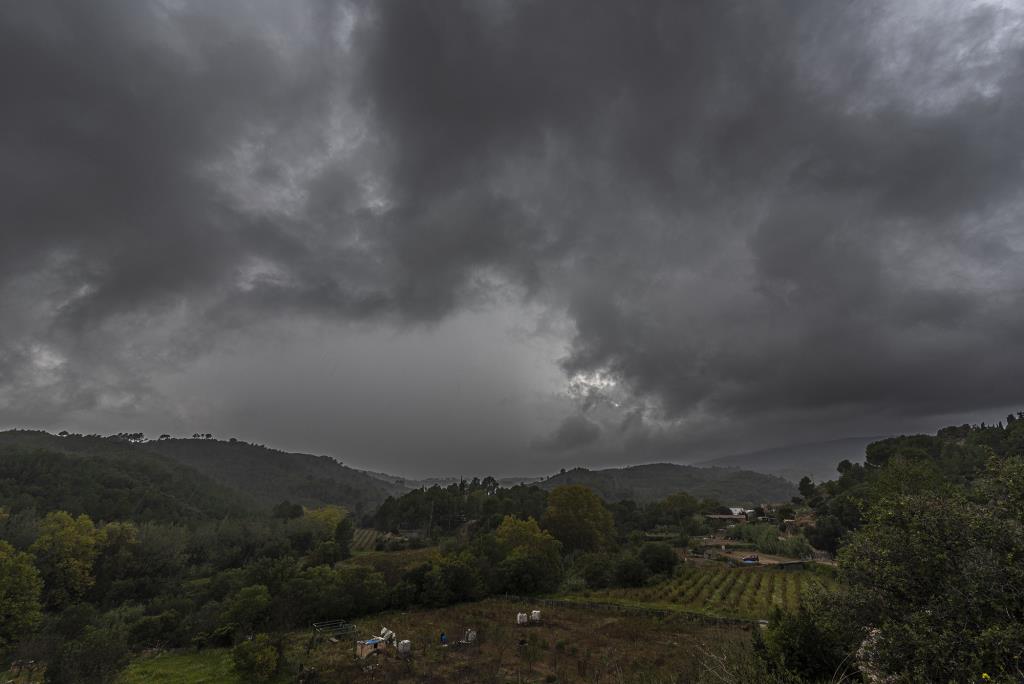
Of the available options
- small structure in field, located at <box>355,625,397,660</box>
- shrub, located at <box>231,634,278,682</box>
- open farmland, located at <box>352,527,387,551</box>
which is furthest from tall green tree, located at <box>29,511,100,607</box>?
small structure in field, located at <box>355,625,397,660</box>

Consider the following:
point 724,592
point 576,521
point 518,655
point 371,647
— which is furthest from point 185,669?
point 576,521

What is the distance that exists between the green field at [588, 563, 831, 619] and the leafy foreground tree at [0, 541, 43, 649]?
181 feet

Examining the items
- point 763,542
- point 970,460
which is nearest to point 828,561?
point 763,542

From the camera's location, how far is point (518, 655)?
1283 inches

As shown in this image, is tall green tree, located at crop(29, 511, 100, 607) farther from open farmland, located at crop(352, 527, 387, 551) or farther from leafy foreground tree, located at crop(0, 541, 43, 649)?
open farmland, located at crop(352, 527, 387, 551)

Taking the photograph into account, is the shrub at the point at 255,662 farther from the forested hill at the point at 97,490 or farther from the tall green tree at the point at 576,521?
the forested hill at the point at 97,490

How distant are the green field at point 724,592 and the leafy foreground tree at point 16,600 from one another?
55.0 meters

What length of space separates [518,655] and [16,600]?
45440 millimetres

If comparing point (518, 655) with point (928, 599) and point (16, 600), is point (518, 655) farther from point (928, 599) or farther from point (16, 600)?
point (16, 600)

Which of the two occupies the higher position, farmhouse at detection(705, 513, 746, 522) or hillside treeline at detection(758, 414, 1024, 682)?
hillside treeline at detection(758, 414, 1024, 682)

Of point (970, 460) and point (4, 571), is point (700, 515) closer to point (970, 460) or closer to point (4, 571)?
point (970, 460)

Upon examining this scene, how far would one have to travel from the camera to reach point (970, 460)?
80.9 m

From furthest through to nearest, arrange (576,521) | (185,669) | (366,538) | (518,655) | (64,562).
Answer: (366,538), (576,521), (64,562), (185,669), (518,655)

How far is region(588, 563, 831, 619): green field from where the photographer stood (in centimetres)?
4484
